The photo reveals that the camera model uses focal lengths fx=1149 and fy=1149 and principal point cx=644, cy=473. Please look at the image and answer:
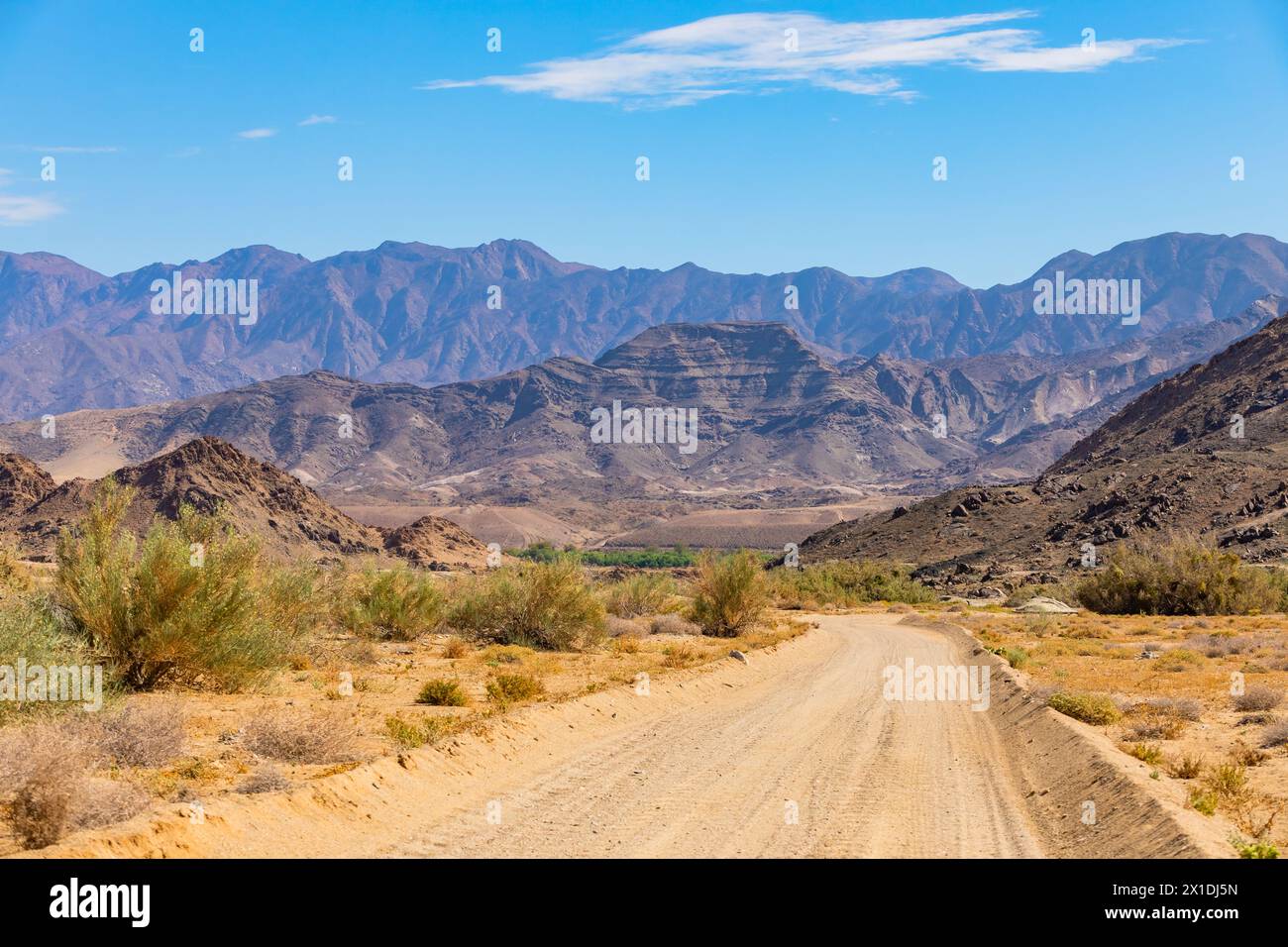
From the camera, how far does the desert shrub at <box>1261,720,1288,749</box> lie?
49.5 ft

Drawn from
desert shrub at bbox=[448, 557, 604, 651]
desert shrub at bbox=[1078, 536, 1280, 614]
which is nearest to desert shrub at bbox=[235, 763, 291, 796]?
desert shrub at bbox=[448, 557, 604, 651]

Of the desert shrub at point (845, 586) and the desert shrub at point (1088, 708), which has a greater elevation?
the desert shrub at point (1088, 708)

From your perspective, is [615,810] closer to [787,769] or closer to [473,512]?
[787,769]

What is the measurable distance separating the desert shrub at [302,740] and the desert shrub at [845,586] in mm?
47591

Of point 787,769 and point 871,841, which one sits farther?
point 787,769

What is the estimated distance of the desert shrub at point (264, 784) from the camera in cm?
1055

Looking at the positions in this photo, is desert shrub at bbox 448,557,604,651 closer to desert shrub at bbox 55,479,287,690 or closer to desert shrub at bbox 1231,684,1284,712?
desert shrub at bbox 55,479,287,690

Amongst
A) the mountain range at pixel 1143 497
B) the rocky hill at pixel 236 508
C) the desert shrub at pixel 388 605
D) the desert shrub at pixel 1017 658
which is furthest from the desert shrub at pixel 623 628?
the mountain range at pixel 1143 497

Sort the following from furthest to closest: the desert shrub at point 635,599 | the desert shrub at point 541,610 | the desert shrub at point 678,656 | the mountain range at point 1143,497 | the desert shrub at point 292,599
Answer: the mountain range at point 1143,497, the desert shrub at point 635,599, the desert shrub at point 541,610, the desert shrub at point 678,656, the desert shrub at point 292,599

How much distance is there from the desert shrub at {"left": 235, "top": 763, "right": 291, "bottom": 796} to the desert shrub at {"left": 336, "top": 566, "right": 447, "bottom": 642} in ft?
60.7

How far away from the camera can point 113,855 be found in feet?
26.8

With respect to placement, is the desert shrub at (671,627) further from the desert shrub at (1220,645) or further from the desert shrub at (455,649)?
the desert shrub at (1220,645)
